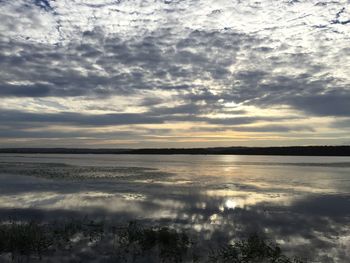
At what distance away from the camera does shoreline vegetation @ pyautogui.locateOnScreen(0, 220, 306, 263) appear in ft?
39.3

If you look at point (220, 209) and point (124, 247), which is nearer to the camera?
point (124, 247)

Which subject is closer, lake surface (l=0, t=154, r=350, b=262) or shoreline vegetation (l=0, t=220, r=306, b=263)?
shoreline vegetation (l=0, t=220, r=306, b=263)

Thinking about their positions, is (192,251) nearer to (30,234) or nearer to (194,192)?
(30,234)

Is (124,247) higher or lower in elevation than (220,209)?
lower

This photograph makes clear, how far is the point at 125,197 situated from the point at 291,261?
15.9 metres

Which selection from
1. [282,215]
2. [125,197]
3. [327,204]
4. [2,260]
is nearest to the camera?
[2,260]

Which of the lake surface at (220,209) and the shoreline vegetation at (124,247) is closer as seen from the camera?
the shoreline vegetation at (124,247)

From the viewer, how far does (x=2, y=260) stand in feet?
37.5

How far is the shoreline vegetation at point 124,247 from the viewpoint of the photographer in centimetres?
1197

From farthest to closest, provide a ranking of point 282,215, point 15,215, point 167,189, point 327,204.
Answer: point 167,189
point 327,204
point 282,215
point 15,215

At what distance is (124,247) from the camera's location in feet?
43.3

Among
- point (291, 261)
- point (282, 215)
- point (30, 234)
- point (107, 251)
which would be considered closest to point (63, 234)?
point (30, 234)

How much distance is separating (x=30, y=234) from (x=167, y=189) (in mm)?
18673

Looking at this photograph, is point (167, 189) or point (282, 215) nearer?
point (282, 215)
